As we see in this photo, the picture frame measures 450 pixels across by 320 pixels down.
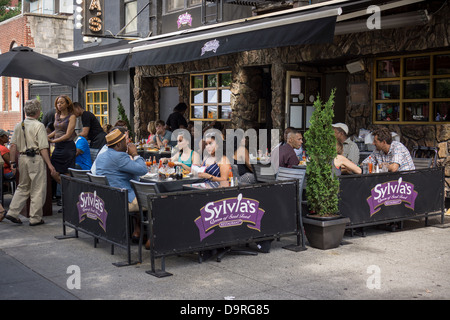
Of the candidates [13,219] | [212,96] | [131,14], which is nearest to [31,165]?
[13,219]


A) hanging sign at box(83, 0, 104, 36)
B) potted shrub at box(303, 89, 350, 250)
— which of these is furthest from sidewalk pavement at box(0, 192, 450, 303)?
hanging sign at box(83, 0, 104, 36)

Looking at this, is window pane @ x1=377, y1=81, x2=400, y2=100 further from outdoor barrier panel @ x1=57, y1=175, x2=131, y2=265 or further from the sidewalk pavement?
outdoor barrier panel @ x1=57, y1=175, x2=131, y2=265

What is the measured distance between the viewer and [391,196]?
8.07 metres

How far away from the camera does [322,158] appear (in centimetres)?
716

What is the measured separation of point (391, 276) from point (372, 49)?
5855 mm

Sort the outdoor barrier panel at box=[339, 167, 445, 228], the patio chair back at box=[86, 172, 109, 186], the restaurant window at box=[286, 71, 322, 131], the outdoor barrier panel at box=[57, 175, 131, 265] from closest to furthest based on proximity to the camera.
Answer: the outdoor barrier panel at box=[57, 175, 131, 265], the patio chair back at box=[86, 172, 109, 186], the outdoor barrier panel at box=[339, 167, 445, 228], the restaurant window at box=[286, 71, 322, 131]

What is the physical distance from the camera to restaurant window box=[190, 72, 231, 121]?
49.3 ft

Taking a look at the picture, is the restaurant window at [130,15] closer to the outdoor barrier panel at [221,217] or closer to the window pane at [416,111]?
the window pane at [416,111]

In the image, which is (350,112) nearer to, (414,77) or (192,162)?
(414,77)

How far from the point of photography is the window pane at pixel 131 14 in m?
18.8

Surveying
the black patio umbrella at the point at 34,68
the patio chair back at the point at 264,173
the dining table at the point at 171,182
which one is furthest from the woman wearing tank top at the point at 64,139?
the patio chair back at the point at 264,173

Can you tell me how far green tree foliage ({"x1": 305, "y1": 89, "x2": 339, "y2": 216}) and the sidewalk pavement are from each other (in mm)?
614

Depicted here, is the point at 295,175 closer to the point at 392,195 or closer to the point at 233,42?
the point at 392,195

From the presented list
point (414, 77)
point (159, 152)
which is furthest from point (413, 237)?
point (159, 152)
